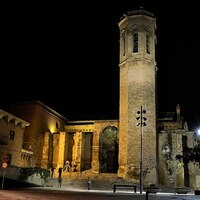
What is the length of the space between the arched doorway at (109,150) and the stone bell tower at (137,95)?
7.05 meters

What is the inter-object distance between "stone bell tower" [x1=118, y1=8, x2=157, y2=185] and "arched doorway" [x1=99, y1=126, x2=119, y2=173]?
7049mm

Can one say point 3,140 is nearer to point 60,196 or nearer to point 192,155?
point 192,155

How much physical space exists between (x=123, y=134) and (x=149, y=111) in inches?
162

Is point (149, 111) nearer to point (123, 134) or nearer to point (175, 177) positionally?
point (123, 134)

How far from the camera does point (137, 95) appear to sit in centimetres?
3734

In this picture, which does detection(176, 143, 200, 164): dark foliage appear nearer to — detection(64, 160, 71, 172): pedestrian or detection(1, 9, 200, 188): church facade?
detection(1, 9, 200, 188): church facade

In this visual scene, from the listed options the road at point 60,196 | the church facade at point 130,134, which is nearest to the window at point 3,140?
the church facade at point 130,134

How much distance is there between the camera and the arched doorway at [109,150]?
43.7m

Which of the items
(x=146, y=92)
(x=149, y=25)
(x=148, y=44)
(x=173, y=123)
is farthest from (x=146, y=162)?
(x=149, y=25)

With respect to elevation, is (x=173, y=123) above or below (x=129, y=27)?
below

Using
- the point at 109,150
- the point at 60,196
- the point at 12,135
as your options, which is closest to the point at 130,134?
the point at 109,150

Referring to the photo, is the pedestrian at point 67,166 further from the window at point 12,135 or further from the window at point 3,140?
the window at point 3,140

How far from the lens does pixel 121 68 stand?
4012cm

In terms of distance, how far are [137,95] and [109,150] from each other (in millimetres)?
10980
